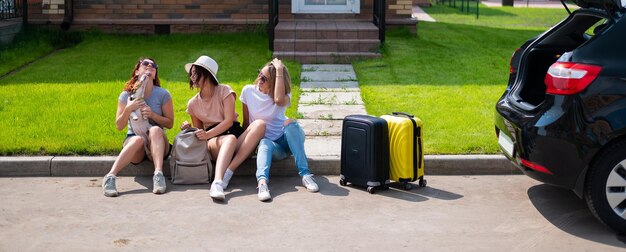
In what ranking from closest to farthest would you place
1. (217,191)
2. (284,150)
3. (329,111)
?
1. (217,191)
2. (284,150)
3. (329,111)

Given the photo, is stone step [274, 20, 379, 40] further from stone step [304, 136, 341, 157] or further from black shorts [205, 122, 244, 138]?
black shorts [205, 122, 244, 138]

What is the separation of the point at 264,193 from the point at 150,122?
1.39 metres

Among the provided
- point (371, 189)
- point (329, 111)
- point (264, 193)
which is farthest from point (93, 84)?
point (371, 189)

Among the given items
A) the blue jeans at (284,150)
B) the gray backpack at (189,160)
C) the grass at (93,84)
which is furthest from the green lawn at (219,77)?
the blue jeans at (284,150)

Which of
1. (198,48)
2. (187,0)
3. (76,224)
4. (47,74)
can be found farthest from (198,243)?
(187,0)

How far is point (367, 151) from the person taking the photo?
26.3 ft

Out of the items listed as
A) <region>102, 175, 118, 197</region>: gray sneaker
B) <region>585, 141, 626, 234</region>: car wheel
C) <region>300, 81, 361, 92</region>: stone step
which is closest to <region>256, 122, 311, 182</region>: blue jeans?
<region>102, 175, 118, 197</region>: gray sneaker

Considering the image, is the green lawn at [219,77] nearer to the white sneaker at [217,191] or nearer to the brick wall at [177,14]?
the brick wall at [177,14]

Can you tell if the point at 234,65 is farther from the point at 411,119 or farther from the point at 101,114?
the point at 411,119

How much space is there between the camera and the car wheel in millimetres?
6645

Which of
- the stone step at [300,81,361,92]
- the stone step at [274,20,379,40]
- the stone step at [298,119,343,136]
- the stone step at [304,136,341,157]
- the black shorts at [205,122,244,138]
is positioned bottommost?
the stone step at [304,136,341,157]

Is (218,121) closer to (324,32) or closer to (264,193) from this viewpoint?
(264,193)

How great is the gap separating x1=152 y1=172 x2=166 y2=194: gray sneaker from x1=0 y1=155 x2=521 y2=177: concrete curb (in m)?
0.54

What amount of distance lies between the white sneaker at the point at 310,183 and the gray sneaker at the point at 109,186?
5.13 ft
